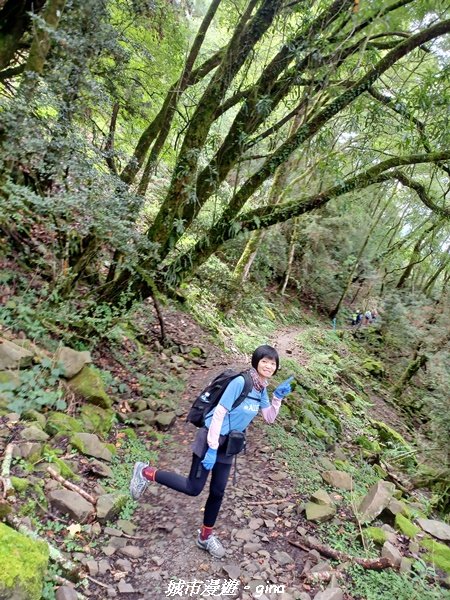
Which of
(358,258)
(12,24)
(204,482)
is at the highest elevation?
(358,258)

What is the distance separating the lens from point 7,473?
321 centimetres

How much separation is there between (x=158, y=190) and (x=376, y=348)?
12.9 m

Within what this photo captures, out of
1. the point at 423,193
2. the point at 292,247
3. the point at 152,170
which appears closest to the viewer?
the point at 423,193

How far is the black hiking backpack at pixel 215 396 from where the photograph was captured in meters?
3.38

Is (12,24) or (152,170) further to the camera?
(152,170)

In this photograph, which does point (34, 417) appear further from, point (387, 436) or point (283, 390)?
point (387, 436)

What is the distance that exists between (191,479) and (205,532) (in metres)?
0.56

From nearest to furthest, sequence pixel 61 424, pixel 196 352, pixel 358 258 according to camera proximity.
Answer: pixel 61 424 < pixel 196 352 < pixel 358 258

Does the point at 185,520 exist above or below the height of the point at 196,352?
below

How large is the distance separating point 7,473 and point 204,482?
5.12 feet

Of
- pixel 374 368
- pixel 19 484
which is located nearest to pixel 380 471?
pixel 19 484

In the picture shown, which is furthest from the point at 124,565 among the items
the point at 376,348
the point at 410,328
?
the point at 376,348

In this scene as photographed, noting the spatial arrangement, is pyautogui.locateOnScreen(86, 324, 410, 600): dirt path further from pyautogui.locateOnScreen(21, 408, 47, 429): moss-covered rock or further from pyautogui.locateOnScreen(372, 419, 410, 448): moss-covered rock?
pyautogui.locateOnScreen(372, 419, 410, 448): moss-covered rock

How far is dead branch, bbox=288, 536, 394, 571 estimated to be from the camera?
3.79m
